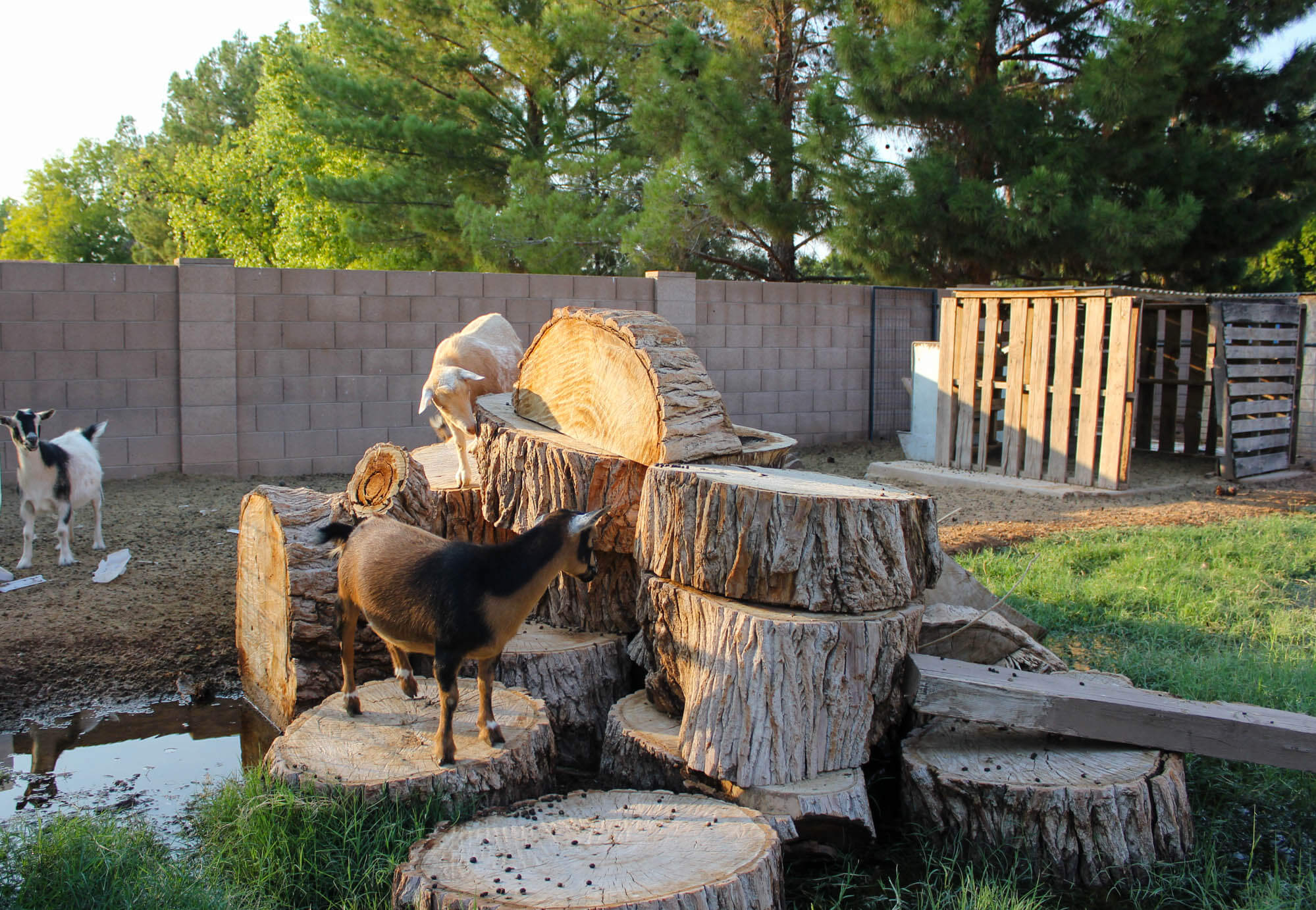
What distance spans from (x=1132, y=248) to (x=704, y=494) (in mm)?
11166

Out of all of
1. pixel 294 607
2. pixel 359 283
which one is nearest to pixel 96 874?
pixel 294 607

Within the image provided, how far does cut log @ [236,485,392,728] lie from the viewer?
4133mm

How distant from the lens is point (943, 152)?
13.3m

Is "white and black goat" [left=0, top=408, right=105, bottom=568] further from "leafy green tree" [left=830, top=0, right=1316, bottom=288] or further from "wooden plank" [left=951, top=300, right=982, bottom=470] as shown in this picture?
"leafy green tree" [left=830, top=0, right=1316, bottom=288]

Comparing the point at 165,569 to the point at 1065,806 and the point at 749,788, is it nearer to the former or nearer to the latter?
the point at 749,788

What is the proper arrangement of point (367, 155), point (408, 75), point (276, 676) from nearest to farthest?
point (276, 676) → point (408, 75) → point (367, 155)

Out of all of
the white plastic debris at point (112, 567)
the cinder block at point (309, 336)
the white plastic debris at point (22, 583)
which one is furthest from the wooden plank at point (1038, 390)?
the white plastic debris at point (22, 583)

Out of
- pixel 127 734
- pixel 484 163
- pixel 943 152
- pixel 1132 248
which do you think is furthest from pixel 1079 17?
pixel 127 734

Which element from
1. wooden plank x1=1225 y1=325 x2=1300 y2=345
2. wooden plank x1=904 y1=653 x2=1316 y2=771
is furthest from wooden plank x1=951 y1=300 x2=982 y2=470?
wooden plank x1=904 y1=653 x2=1316 y2=771

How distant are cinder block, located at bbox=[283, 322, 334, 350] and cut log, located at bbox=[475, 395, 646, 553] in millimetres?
5518

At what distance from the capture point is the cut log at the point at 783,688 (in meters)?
3.14

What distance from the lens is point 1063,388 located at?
9477mm

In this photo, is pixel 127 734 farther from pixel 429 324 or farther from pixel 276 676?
pixel 429 324

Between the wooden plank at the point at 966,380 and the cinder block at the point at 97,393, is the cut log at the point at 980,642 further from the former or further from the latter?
→ the cinder block at the point at 97,393
